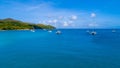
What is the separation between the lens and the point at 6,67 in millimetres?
29875

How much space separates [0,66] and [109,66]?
16.2 meters

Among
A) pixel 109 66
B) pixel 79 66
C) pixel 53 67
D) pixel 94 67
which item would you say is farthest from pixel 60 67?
pixel 109 66

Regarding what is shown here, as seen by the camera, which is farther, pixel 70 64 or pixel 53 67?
pixel 70 64

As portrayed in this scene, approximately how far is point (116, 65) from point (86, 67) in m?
4.84

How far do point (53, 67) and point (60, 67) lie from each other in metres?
1.02

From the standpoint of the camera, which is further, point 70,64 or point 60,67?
point 70,64

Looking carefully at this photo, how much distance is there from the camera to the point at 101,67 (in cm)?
2934

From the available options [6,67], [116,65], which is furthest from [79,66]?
[6,67]

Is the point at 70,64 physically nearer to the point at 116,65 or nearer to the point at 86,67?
the point at 86,67

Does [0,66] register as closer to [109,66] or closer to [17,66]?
[17,66]

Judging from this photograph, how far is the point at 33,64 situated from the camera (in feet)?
104

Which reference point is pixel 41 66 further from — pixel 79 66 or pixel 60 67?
pixel 79 66

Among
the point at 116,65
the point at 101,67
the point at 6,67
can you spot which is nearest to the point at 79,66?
the point at 101,67

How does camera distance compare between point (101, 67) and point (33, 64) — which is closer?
point (101, 67)
